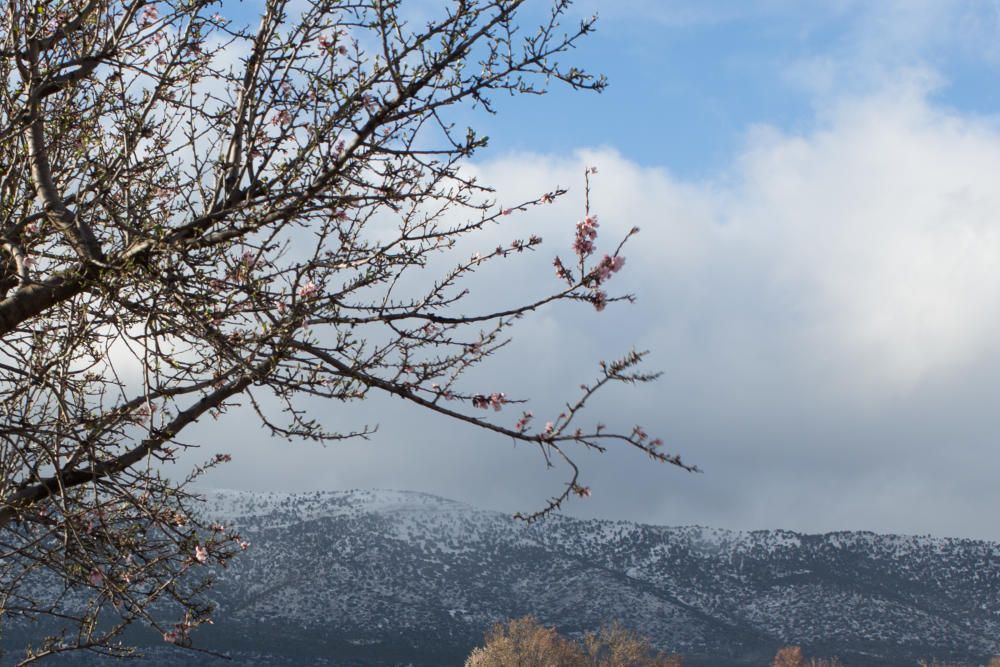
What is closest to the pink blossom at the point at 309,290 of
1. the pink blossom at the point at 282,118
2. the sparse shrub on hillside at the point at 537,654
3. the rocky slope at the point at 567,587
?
the pink blossom at the point at 282,118

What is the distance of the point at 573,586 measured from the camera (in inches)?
3762

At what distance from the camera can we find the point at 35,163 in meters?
6.57

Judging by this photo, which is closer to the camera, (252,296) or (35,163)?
(252,296)

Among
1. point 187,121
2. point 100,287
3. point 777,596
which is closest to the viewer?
point 100,287

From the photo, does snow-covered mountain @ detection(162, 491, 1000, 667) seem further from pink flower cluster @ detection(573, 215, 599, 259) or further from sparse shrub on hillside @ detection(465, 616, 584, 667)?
pink flower cluster @ detection(573, 215, 599, 259)

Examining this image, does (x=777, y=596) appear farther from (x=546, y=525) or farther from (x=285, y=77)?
(x=285, y=77)

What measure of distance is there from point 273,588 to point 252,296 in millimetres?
90874

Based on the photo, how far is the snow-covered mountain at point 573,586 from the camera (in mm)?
82750

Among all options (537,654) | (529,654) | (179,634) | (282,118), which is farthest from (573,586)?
(282,118)

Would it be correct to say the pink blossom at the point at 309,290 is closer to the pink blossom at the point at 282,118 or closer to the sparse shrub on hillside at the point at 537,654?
the pink blossom at the point at 282,118

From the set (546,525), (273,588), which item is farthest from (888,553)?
(273,588)

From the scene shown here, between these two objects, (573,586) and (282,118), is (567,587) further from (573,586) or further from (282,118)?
(282,118)

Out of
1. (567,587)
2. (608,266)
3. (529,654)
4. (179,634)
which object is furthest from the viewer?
(567,587)

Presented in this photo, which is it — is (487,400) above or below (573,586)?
below
